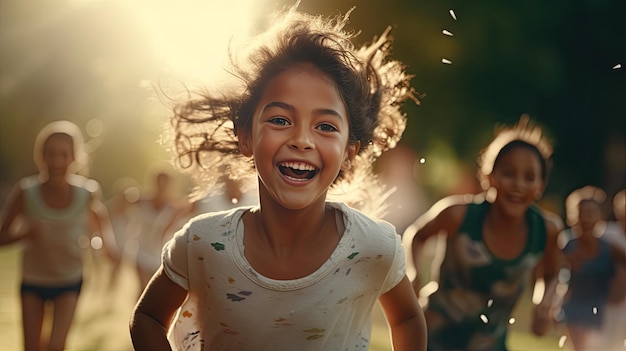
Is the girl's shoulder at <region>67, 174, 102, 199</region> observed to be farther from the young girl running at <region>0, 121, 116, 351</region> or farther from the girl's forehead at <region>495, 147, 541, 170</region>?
the girl's forehead at <region>495, 147, 541, 170</region>

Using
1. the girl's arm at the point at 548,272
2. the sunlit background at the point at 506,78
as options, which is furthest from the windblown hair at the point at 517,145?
the sunlit background at the point at 506,78

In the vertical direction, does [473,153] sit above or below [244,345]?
above

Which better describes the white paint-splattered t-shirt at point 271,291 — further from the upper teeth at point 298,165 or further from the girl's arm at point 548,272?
the girl's arm at point 548,272

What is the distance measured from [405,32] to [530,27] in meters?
3.70

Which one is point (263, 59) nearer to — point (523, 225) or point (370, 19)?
point (523, 225)

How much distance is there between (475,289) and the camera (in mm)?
5988

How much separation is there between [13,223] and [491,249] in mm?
3773

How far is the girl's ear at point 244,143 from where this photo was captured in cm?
384

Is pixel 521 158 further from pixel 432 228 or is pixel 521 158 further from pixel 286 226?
pixel 286 226

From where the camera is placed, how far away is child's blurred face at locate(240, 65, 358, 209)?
3.48 m

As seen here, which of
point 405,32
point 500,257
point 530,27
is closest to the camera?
point 500,257

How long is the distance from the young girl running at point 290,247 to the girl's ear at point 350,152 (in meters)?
0.02

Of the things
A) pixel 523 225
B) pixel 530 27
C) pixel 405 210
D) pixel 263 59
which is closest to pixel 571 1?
pixel 530 27

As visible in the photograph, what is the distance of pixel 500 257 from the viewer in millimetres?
6031
